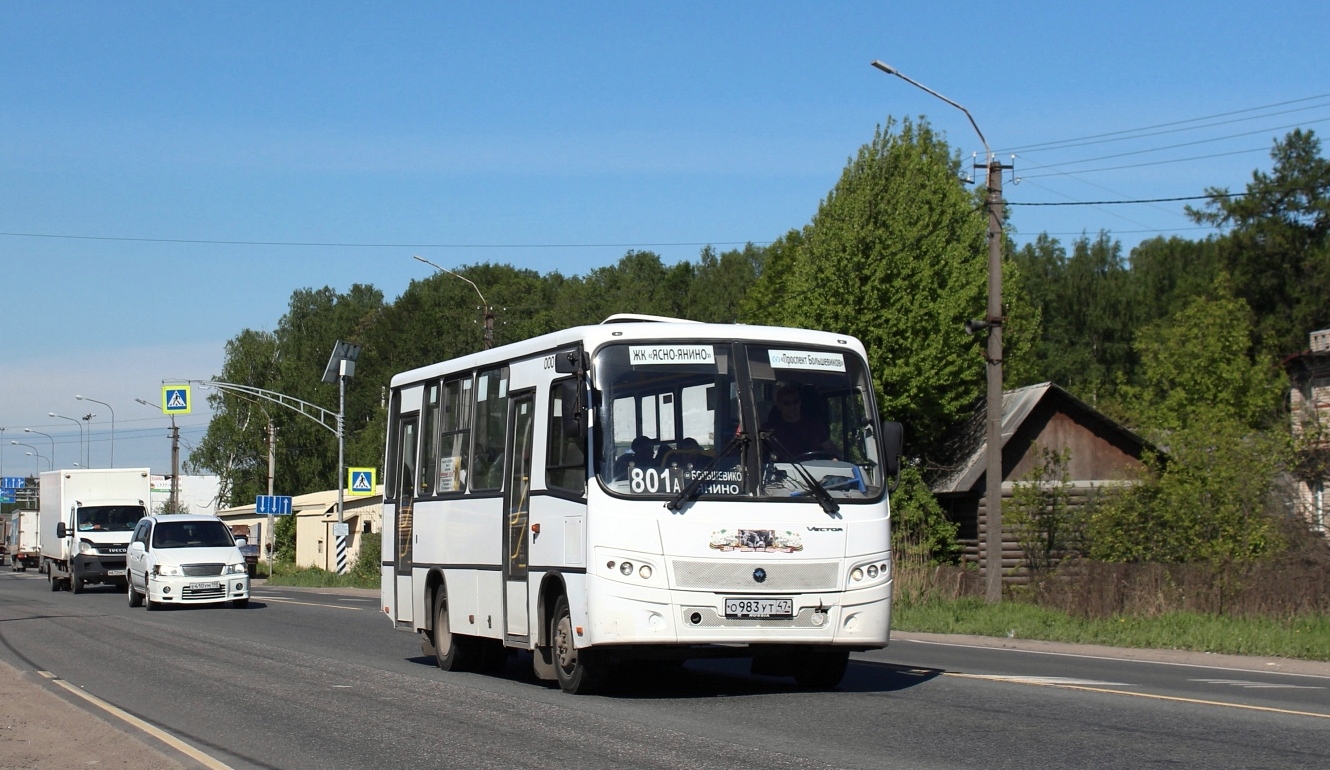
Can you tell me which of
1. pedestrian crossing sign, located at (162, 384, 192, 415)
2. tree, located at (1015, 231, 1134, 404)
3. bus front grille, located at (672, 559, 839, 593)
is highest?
tree, located at (1015, 231, 1134, 404)

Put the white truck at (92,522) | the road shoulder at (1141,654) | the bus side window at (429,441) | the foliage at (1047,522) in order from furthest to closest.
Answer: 1. the white truck at (92,522)
2. the foliage at (1047,522)
3. the road shoulder at (1141,654)
4. the bus side window at (429,441)

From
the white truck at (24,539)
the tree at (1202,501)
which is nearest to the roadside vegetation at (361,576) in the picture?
the white truck at (24,539)

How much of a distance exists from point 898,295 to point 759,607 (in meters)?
28.5

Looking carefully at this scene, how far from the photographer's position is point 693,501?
40.7ft

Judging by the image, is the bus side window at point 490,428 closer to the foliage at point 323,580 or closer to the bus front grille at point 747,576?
the bus front grille at point 747,576

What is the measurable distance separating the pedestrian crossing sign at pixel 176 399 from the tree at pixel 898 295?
2395cm

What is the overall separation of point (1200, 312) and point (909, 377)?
2719 centimetres

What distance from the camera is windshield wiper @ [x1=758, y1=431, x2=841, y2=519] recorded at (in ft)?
41.6

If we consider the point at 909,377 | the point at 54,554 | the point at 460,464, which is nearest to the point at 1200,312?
the point at 909,377

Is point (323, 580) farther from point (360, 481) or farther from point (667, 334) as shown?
point (667, 334)

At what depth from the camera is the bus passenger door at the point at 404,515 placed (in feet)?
57.0

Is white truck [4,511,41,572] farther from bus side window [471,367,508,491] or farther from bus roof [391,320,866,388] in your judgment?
bus roof [391,320,866,388]

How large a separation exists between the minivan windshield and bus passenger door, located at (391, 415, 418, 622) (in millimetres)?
15596

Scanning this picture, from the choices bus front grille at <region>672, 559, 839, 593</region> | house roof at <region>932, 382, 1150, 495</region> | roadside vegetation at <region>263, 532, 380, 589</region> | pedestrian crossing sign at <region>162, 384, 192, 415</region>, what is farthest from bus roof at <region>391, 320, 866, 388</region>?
pedestrian crossing sign at <region>162, 384, 192, 415</region>
